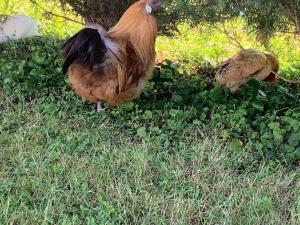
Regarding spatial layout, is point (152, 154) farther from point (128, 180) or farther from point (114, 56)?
point (114, 56)

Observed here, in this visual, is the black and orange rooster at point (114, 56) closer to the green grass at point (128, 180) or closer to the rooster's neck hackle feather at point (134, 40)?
the rooster's neck hackle feather at point (134, 40)

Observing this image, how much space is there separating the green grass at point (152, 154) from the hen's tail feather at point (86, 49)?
0.50 metres

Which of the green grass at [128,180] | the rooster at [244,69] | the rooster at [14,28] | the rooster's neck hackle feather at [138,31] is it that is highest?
the rooster's neck hackle feather at [138,31]

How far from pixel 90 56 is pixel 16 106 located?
36.1 inches

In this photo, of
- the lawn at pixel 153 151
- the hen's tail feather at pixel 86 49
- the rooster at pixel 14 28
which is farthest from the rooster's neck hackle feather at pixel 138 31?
the rooster at pixel 14 28

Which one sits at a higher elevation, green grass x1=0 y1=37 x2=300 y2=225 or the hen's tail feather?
the hen's tail feather

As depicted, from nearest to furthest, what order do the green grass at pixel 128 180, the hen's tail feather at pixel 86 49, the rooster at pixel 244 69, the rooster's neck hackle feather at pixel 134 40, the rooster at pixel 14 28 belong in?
the green grass at pixel 128 180
the hen's tail feather at pixel 86 49
the rooster's neck hackle feather at pixel 134 40
the rooster at pixel 244 69
the rooster at pixel 14 28

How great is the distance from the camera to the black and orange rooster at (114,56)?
4039mm

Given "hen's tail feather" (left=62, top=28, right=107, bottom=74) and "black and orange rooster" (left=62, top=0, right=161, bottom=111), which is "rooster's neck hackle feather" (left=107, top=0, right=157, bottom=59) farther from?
"hen's tail feather" (left=62, top=28, right=107, bottom=74)

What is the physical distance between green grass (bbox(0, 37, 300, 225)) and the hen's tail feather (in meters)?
0.50

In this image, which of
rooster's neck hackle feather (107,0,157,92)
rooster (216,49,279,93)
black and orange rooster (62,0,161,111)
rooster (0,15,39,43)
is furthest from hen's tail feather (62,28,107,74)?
rooster (0,15,39,43)

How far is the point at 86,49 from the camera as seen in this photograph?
4020 millimetres

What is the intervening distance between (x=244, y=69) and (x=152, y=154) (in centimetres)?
171

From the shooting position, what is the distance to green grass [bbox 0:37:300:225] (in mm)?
2844
